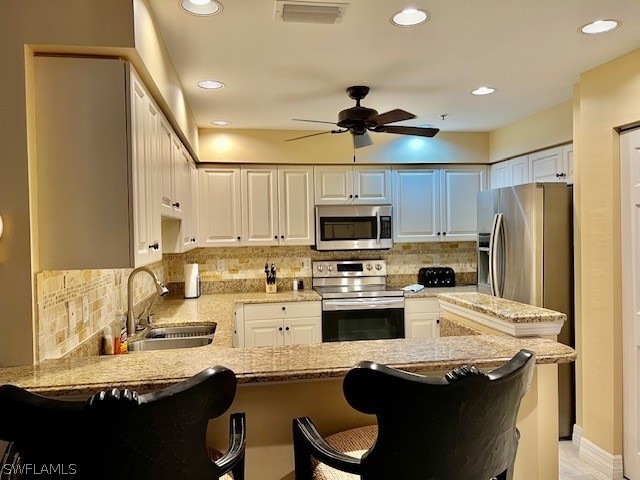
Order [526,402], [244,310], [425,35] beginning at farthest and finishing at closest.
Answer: [244,310]
[425,35]
[526,402]

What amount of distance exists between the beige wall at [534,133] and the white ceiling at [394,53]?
11 centimetres

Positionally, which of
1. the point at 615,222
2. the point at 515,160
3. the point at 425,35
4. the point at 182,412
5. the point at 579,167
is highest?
the point at 425,35

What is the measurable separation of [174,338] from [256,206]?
72.3 inches

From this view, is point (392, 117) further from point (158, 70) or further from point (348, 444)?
point (348, 444)

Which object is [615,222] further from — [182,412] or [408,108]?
[182,412]

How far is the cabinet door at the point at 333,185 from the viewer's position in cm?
439

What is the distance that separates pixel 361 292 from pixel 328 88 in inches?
78.8

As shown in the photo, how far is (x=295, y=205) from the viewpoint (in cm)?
437

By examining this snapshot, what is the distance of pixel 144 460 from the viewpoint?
0.89 m

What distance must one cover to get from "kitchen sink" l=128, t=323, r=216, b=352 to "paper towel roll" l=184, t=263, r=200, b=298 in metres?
1.15

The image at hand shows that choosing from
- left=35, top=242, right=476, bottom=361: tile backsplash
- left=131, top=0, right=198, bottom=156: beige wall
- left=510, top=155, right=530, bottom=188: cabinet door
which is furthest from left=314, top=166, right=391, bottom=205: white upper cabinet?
left=131, top=0, right=198, bottom=156: beige wall

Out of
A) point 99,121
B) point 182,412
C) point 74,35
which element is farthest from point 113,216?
point 182,412

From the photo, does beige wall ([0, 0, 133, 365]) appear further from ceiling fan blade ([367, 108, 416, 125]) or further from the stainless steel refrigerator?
the stainless steel refrigerator

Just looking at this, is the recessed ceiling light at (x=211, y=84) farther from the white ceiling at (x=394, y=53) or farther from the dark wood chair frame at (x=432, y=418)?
the dark wood chair frame at (x=432, y=418)
